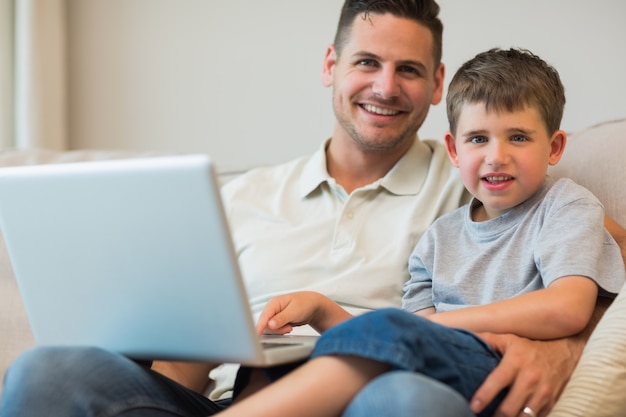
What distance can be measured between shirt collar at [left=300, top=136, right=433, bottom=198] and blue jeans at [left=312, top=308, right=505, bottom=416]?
0.66 metres

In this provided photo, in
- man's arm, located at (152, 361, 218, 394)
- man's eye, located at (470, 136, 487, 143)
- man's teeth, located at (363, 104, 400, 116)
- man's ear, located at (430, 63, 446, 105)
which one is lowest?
man's arm, located at (152, 361, 218, 394)

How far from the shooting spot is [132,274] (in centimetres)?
105

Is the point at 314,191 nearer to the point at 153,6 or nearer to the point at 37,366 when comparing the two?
the point at 37,366

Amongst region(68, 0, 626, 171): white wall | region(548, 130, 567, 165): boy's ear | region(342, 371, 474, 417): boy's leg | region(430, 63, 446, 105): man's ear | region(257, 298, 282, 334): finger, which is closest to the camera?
region(342, 371, 474, 417): boy's leg

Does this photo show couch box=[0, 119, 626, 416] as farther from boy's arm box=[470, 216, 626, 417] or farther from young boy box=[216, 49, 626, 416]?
boy's arm box=[470, 216, 626, 417]

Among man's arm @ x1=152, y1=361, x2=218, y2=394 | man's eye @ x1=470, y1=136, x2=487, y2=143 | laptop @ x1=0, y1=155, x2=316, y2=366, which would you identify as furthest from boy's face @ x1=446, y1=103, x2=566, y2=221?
man's arm @ x1=152, y1=361, x2=218, y2=394

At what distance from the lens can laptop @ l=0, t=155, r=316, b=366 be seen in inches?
38.3

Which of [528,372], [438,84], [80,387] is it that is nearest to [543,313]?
[528,372]

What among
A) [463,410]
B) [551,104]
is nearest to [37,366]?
[463,410]

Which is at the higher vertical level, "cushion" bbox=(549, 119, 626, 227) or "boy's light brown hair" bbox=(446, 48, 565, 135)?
"boy's light brown hair" bbox=(446, 48, 565, 135)

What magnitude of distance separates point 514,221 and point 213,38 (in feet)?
4.61

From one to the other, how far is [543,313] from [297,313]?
367mm

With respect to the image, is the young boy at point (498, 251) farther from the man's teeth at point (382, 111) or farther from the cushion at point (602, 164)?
the man's teeth at point (382, 111)

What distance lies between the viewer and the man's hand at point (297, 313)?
1.32m
